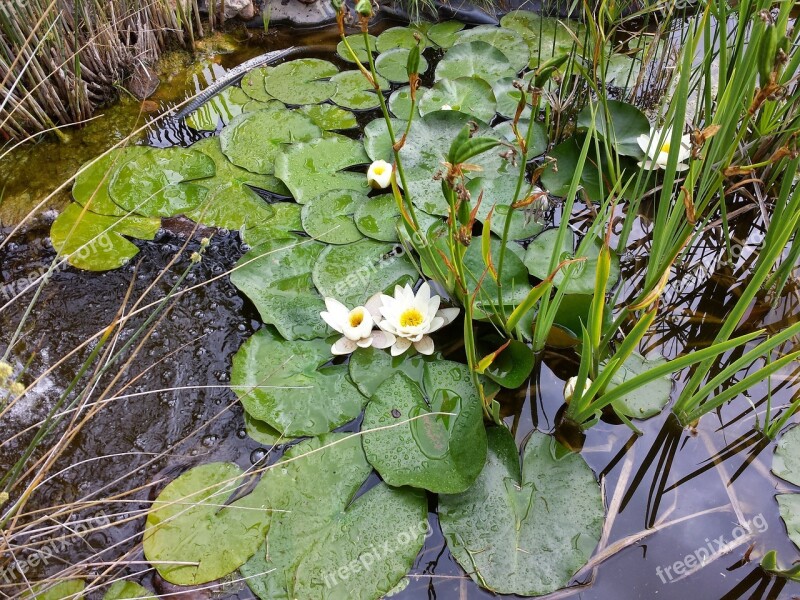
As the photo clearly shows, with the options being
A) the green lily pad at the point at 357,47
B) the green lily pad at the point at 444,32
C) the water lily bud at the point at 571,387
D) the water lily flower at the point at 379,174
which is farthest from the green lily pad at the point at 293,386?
the green lily pad at the point at 444,32

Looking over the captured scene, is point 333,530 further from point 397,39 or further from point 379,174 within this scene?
point 397,39

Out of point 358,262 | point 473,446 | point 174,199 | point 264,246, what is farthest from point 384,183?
point 473,446

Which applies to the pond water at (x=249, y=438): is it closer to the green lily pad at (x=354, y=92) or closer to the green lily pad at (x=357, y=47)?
the green lily pad at (x=354, y=92)

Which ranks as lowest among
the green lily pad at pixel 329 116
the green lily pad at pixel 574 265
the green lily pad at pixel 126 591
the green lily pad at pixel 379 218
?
the green lily pad at pixel 126 591

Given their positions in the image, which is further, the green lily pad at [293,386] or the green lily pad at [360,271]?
the green lily pad at [360,271]

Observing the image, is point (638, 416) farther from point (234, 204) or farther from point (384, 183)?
point (234, 204)
